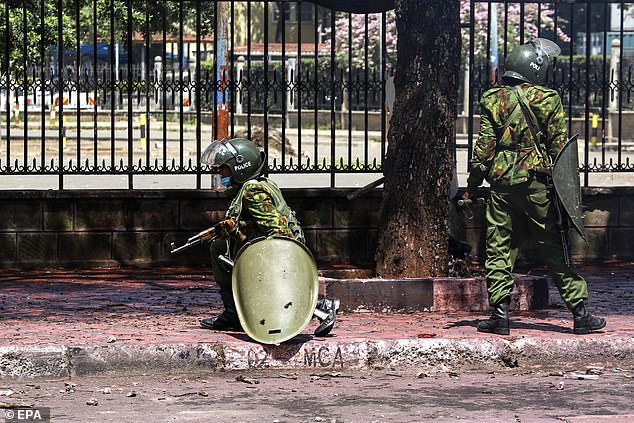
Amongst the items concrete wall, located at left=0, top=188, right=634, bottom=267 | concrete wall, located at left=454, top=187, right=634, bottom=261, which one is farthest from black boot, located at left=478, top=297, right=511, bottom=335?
concrete wall, located at left=454, top=187, right=634, bottom=261

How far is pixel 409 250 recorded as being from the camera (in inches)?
392

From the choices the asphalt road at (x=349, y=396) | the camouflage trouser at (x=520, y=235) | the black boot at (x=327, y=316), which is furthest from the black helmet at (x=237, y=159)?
the camouflage trouser at (x=520, y=235)

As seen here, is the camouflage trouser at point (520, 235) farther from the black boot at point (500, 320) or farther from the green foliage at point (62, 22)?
the green foliage at point (62, 22)

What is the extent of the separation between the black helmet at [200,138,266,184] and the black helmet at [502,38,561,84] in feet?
5.40

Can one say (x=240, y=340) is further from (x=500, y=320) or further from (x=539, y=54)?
(x=539, y=54)

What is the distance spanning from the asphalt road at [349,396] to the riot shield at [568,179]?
91cm

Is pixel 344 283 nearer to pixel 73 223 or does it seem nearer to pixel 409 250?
pixel 409 250

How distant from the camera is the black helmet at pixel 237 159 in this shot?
320 inches

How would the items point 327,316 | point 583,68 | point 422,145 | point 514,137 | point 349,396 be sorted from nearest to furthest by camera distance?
point 349,396 → point 327,316 → point 514,137 → point 422,145 → point 583,68

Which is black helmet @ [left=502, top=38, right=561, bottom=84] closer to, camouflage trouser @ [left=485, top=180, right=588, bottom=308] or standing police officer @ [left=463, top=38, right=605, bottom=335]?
standing police officer @ [left=463, top=38, right=605, bottom=335]

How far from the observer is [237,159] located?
26.7 ft

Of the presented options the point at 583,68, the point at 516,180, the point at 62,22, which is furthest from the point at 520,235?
the point at 583,68

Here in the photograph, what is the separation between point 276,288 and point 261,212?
1.48 feet
